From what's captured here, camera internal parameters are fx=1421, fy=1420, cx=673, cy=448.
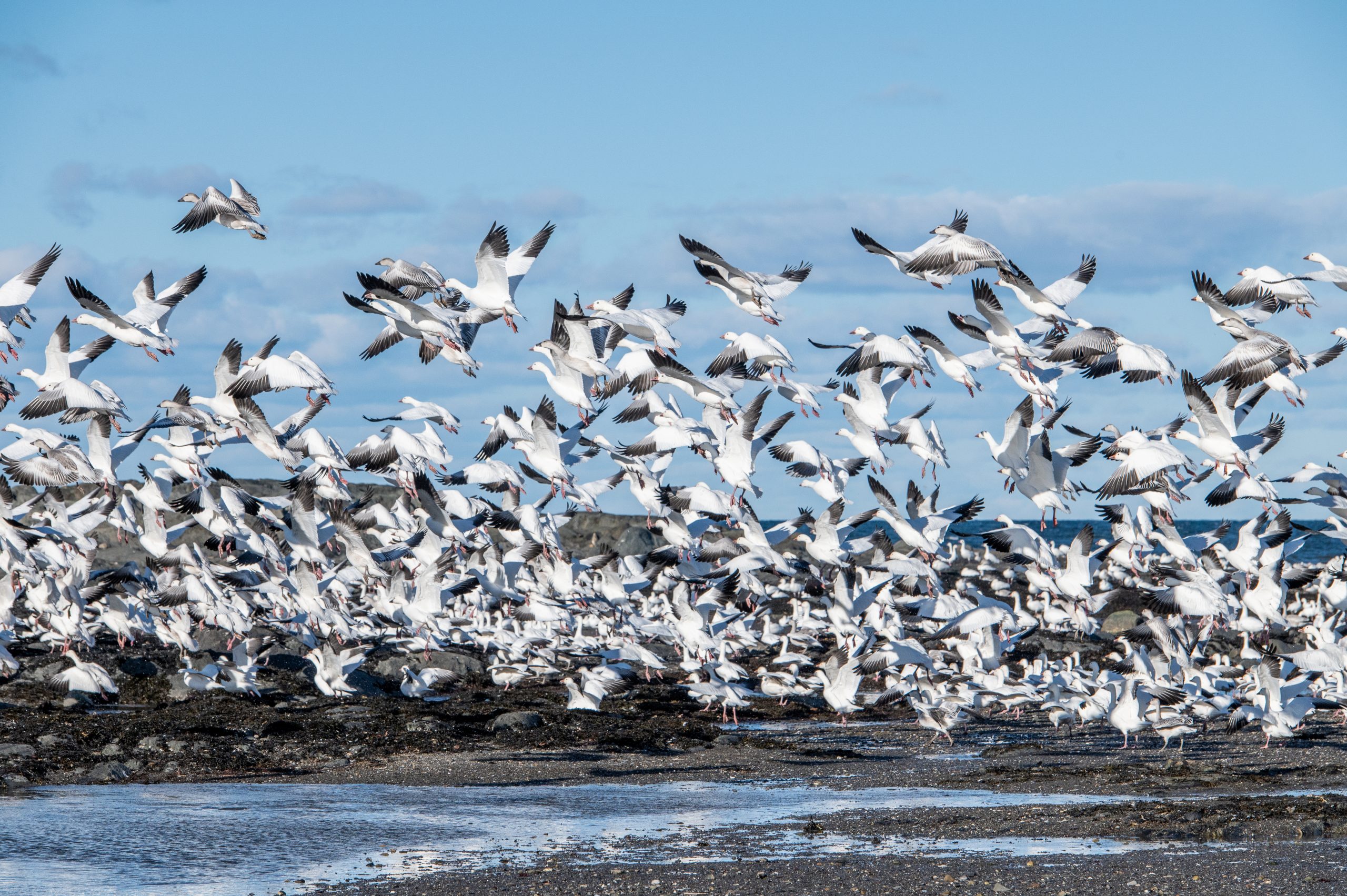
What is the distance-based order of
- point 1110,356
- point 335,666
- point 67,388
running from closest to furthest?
point 1110,356, point 67,388, point 335,666

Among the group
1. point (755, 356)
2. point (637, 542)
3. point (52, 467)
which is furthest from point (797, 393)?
point (637, 542)

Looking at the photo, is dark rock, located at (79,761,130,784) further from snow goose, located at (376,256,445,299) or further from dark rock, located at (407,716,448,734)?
snow goose, located at (376,256,445,299)

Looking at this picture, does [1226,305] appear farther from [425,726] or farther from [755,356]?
[425,726]

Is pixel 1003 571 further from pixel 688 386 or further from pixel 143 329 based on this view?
pixel 143 329

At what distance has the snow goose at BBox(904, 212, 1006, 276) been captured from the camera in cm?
1350

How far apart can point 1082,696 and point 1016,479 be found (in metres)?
5.07

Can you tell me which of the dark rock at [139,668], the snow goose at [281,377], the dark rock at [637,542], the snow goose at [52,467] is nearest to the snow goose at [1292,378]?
the snow goose at [281,377]

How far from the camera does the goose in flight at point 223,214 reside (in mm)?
15031

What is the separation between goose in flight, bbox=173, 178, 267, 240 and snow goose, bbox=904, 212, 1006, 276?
22.7 ft

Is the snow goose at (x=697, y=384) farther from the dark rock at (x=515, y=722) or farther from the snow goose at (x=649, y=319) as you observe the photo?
the dark rock at (x=515, y=722)

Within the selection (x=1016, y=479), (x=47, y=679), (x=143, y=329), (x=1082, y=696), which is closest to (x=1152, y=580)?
(x=1082, y=696)

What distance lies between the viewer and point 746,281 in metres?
14.8

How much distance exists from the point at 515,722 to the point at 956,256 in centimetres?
944

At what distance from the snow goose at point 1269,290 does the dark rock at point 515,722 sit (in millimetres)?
10547
